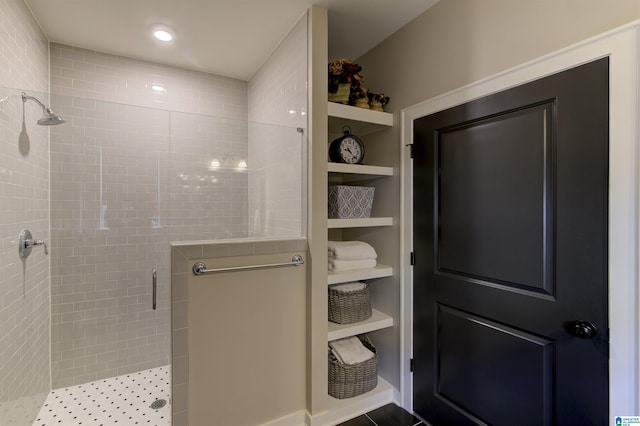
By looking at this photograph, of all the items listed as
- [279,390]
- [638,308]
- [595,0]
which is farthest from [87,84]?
[638,308]

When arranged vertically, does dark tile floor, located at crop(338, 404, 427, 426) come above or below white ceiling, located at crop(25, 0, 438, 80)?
below

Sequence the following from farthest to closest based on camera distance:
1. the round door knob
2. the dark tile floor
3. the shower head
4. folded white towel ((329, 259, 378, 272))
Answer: folded white towel ((329, 259, 378, 272)) → the dark tile floor → the shower head → the round door knob

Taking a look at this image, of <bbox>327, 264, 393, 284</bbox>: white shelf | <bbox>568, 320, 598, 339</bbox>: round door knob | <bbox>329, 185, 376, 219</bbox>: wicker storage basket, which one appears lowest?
<bbox>568, 320, 598, 339</bbox>: round door knob

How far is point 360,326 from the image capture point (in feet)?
6.63

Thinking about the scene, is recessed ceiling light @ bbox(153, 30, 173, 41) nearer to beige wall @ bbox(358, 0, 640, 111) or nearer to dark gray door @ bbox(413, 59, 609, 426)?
beige wall @ bbox(358, 0, 640, 111)

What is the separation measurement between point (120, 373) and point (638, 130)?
125 inches

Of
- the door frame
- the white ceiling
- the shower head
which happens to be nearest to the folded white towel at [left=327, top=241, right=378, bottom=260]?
the door frame

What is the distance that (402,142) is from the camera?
2047 millimetres

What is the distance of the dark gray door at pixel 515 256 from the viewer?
1211 millimetres

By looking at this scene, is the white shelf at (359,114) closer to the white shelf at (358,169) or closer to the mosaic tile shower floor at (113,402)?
the white shelf at (358,169)

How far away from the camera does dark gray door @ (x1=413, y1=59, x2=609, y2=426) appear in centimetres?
121

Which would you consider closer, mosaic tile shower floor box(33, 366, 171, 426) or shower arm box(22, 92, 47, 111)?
shower arm box(22, 92, 47, 111)

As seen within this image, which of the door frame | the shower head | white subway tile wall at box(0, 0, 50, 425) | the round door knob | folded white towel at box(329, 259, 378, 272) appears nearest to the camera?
the door frame

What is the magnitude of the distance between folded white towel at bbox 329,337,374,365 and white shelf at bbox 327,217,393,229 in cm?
82
